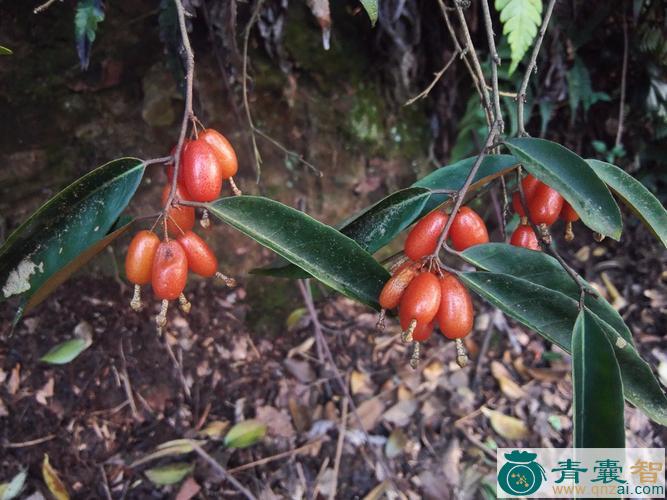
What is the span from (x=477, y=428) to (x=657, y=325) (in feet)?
2.64

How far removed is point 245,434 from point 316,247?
2.80 feet

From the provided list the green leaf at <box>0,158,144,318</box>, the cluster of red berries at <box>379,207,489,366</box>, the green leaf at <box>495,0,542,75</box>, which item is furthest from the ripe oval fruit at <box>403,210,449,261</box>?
the green leaf at <box>495,0,542,75</box>

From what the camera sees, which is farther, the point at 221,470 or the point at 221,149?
the point at 221,470

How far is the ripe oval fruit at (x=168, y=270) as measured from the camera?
1.92ft

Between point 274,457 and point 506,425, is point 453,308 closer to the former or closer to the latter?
point 274,457

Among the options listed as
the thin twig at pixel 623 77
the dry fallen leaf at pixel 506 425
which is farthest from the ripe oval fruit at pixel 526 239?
the thin twig at pixel 623 77

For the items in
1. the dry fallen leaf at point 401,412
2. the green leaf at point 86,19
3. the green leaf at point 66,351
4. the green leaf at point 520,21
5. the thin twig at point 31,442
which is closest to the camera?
the green leaf at point 86,19

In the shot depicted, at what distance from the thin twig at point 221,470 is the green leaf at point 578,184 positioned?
3.25ft

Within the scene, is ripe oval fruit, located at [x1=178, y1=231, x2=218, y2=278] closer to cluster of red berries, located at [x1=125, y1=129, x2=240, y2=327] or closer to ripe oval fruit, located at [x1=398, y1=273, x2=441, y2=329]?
cluster of red berries, located at [x1=125, y1=129, x2=240, y2=327]

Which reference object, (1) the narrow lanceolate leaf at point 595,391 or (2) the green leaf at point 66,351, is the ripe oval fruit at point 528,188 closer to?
(1) the narrow lanceolate leaf at point 595,391

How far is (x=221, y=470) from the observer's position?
48.1 inches

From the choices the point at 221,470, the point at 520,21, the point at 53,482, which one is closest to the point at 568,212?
the point at 520,21

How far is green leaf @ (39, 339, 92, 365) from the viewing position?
1.32 metres

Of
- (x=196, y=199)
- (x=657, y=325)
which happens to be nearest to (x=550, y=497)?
(x=657, y=325)
